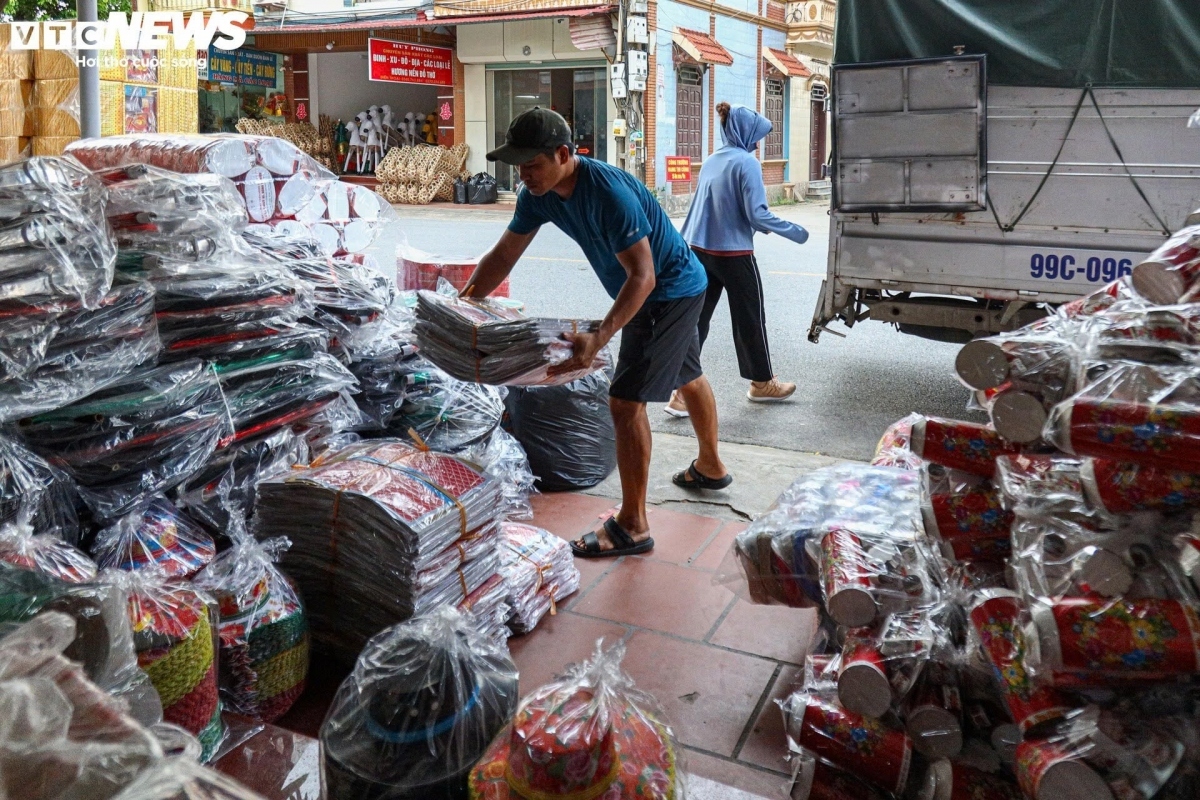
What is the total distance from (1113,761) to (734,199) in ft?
15.5

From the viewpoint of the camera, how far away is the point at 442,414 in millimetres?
4590

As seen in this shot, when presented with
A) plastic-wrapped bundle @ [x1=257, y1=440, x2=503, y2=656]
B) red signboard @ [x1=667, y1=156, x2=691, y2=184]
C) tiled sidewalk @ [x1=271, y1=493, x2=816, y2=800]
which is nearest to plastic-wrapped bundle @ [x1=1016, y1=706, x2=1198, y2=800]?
tiled sidewalk @ [x1=271, y1=493, x2=816, y2=800]

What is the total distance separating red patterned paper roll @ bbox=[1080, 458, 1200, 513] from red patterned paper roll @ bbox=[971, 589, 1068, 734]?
31 centimetres

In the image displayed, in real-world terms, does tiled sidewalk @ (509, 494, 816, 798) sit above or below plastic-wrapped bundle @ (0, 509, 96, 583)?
below

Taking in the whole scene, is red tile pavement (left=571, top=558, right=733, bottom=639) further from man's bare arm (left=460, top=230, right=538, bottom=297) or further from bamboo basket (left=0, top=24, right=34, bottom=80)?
bamboo basket (left=0, top=24, right=34, bottom=80)

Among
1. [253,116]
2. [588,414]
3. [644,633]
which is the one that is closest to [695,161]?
[253,116]

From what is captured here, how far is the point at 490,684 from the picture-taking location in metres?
2.20

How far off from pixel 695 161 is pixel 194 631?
22235 mm

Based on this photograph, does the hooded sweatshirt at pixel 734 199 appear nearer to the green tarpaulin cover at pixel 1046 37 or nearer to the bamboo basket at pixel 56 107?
the green tarpaulin cover at pixel 1046 37

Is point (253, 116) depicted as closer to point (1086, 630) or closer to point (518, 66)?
point (518, 66)

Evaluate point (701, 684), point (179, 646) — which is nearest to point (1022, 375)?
point (701, 684)

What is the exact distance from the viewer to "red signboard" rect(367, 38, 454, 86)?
22.3 meters

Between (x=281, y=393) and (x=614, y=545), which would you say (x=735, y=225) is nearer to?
(x=614, y=545)

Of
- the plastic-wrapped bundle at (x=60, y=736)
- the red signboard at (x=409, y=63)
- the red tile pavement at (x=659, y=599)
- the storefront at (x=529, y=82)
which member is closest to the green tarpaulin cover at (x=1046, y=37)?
the red tile pavement at (x=659, y=599)
